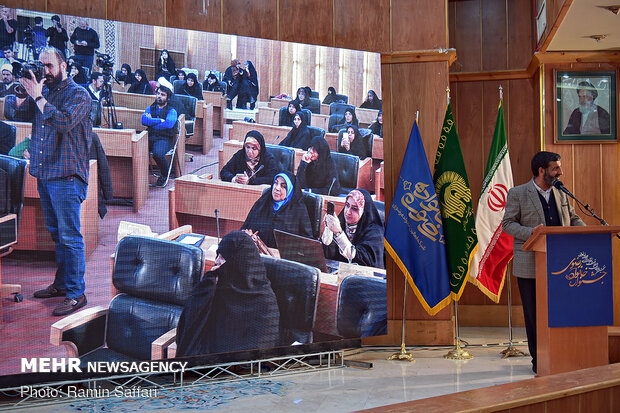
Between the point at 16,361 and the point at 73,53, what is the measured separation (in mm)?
1730

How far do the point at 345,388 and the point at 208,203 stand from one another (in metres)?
1.43

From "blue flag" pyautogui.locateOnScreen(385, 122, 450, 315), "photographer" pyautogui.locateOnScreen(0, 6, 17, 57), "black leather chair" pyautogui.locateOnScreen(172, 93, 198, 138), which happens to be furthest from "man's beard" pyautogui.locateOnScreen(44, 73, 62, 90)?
"blue flag" pyautogui.locateOnScreen(385, 122, 450, 315)

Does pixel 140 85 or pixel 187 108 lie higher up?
pixel 140 85

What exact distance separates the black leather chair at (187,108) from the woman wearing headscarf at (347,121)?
1.02 metres

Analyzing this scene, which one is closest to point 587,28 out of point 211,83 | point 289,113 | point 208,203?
point 289,113

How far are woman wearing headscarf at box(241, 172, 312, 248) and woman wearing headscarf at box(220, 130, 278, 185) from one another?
0.08 m

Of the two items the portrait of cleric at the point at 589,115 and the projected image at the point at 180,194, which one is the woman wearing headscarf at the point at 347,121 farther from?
the portrait of cleric at the point at 589,115

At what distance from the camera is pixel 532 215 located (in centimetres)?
431

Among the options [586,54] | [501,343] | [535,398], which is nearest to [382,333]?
[501,343]

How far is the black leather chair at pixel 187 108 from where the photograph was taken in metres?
4.12

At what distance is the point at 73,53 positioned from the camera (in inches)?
148

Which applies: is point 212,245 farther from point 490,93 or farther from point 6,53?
point 490,93

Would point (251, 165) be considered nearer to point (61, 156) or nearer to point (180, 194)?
point (180, 194)

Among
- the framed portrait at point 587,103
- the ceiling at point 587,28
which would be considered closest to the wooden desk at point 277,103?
the ceiling at point 587,28
